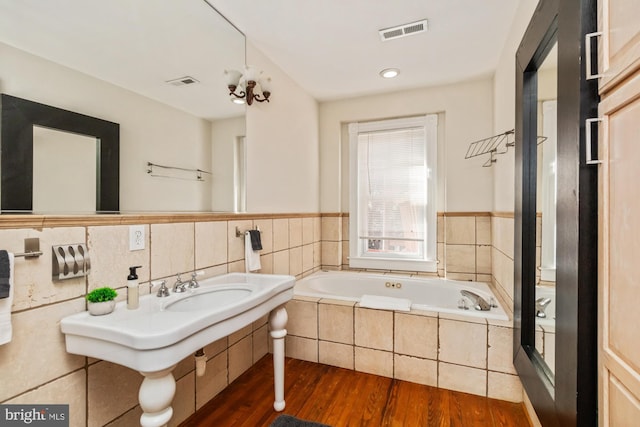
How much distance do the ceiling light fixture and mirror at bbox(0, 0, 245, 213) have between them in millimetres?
51

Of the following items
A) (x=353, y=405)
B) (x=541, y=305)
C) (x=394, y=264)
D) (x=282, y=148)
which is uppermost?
(x=282, y=148)

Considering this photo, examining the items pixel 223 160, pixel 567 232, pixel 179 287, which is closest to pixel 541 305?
pixel 567 232

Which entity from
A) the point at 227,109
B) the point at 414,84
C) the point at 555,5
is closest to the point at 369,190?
the point at 414,84

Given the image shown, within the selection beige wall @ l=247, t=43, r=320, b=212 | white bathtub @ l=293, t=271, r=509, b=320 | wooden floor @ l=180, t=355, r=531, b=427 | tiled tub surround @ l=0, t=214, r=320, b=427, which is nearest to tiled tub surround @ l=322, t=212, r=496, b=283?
white bathtub @ l=293, t=271, r=509, b=320

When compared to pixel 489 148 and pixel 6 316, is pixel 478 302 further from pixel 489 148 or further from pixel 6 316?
pixel 6 316

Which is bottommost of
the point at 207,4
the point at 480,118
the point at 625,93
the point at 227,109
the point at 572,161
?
the point at 572,161

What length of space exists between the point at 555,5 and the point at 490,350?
1800 millimetres

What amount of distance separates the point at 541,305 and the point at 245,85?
2.18 meters

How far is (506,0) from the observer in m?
1.75

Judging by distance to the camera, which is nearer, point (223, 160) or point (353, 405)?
point (353, 405)

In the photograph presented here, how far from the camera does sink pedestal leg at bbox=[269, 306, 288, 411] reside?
1.68m

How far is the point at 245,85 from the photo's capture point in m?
2.07

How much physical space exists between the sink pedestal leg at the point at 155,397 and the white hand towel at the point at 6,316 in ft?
1.37

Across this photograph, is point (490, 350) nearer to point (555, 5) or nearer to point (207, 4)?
point (555, 5)
